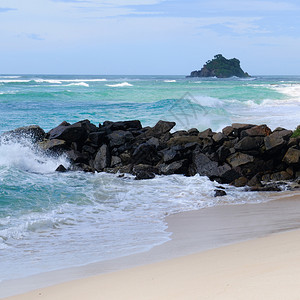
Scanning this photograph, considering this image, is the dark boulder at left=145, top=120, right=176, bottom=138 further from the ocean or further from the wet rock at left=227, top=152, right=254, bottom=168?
the wet rock at left=227, top=152, right=254, bottom=168

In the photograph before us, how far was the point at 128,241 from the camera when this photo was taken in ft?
18.3

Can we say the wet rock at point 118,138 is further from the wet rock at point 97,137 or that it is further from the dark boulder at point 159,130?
the dark boulder at point 159,130

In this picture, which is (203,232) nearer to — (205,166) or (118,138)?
(205,166)

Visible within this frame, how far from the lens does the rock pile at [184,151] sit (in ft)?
31.8

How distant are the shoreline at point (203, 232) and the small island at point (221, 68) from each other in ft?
373

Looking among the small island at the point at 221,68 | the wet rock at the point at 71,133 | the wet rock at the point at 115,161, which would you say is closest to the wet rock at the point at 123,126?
the wet rock at the point at 71,133

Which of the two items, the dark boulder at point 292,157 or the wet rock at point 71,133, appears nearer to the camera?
the dark boulder at point 292,157

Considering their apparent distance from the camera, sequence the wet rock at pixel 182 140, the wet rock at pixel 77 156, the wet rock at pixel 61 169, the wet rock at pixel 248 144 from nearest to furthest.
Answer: the wet rock at pixel 248 144 → the wet rock at pixel 61 169 → the wet rock at pixel 77 156 → the wet rock at pixel 182 140

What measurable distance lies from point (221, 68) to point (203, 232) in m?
118

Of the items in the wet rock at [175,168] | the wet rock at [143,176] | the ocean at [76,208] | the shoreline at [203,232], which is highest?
the wet rock at [175,168]

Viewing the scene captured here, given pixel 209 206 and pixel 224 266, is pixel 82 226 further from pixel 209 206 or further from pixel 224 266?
pixel 224 266

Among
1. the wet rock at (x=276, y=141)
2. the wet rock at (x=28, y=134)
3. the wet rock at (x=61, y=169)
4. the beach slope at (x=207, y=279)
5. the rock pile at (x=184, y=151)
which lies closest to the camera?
the beach slope at (x=207, y=279)

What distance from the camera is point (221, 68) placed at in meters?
121

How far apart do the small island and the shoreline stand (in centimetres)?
11356
